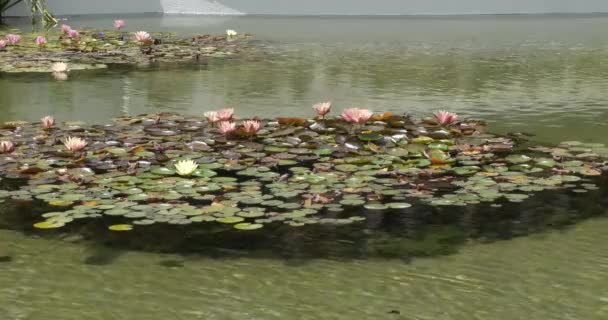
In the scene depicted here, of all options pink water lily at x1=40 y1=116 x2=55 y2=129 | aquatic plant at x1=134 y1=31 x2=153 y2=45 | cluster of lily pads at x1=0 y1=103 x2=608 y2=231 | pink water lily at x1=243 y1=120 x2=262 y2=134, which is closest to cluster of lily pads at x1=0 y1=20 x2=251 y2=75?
aquatic plant at x1=134 y1=31 x2=153 y2=45

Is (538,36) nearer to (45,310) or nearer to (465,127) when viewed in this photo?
(465,127)

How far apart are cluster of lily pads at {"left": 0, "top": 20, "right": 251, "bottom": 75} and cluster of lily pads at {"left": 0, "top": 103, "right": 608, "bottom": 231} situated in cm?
248

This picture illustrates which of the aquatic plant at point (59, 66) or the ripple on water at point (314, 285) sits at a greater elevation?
the aquatic plant at point (59, 66)

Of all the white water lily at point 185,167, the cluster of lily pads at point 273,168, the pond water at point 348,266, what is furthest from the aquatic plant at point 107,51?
the white water lily at point 185,167

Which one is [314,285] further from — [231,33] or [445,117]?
[231,33]

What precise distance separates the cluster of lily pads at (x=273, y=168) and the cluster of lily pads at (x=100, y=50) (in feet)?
8.14

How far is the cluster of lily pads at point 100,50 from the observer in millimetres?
6234

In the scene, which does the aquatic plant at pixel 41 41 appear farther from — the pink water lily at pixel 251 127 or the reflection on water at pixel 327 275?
the reflection on water at pixel 327 275

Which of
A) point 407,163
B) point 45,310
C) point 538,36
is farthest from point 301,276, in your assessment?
point 538,36

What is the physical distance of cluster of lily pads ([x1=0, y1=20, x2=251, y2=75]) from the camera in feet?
20.5

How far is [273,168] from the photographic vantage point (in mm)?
2951

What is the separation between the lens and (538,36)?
9031 millimetres

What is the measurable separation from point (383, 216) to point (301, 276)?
51 centimetres

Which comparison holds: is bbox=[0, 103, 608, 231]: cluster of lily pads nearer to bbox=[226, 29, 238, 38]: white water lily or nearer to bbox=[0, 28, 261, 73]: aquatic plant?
bbox=[0, 28, 261, 73]: aquatic plant
